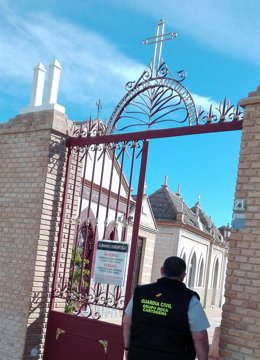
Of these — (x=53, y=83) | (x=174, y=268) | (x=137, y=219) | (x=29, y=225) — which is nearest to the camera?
(x=174, y=268)

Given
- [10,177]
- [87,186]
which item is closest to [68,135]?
[10,177]

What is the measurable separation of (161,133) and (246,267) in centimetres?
201

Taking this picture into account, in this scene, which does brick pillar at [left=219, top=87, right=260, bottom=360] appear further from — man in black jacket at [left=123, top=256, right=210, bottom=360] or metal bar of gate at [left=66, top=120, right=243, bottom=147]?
man in black jacket at [left=123, top=256, right=210, bottom=360]

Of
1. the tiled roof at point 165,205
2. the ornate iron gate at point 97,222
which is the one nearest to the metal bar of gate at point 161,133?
the ornate iron gate at point 97,222

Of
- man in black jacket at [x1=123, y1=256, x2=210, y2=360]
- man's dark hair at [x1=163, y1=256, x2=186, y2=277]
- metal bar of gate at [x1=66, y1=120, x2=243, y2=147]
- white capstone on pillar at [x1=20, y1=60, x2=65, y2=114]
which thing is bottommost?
man in black jacket at [x1=123, y1=256, x2=210, y2=360]

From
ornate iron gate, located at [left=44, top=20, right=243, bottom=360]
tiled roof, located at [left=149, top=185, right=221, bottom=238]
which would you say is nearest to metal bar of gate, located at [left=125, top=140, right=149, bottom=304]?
ornate iron gate, located at [left=44, top=20, right=243, bottom=360]

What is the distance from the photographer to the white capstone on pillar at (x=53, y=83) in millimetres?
6711

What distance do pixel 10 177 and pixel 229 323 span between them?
3.67 m

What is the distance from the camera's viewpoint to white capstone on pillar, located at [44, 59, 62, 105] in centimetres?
671

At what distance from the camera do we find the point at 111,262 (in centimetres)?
580

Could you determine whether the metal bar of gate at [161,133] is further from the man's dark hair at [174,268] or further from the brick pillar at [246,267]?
the man's dark hair at [174,268]

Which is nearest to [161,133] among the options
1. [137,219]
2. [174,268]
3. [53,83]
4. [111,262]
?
[137,219]

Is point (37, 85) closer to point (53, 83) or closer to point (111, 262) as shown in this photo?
point (53, 83)

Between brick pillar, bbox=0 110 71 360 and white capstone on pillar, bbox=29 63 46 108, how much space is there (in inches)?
9.0
